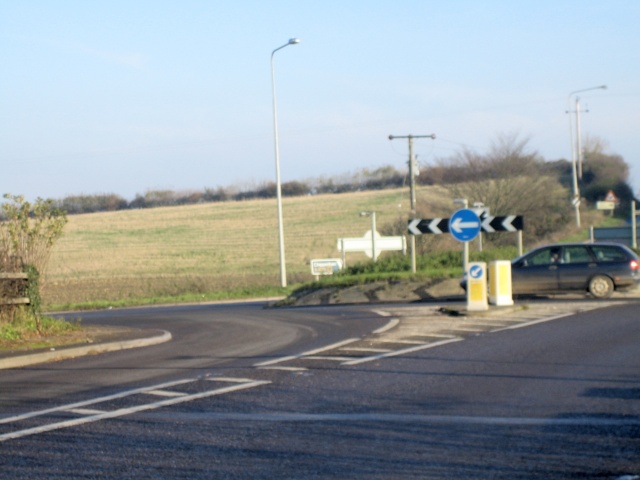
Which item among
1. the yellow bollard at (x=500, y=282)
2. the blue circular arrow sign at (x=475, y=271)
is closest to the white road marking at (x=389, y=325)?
the blue circular arrow sign at (x=475, y=271)

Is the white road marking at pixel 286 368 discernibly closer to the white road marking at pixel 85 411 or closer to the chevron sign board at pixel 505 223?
the white road marking at pixel 85 411

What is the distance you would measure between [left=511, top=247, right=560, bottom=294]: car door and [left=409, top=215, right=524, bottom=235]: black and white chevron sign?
1.22 meters

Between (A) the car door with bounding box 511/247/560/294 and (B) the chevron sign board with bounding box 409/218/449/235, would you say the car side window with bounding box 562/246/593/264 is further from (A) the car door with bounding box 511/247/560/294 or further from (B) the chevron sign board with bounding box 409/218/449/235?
(B) the chevron sign board with bounding box 409/218/449/235

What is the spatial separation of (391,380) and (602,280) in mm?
13415

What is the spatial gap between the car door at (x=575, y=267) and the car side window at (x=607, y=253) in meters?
0.16

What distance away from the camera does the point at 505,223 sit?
865 inches

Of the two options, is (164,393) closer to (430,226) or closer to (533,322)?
(533,322)

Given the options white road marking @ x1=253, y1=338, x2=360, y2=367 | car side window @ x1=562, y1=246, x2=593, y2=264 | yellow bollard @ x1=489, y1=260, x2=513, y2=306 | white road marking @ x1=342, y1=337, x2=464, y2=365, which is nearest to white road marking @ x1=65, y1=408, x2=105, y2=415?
white road marking @ x1=253, y1=338, x2=360, y2=367

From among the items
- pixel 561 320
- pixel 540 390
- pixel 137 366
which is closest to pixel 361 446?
pixel 540 390

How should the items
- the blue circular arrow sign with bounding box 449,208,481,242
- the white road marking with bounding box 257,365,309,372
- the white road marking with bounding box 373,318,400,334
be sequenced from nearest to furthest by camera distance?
1. the white road marking with bounding box 257,365,309,372
2. the white road marking with bounding box 373,318,400,334
3. the blue circular arrow sign with bounding box 449,208,481,242

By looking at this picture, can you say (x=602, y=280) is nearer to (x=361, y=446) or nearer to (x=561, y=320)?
(x=561, y=320)

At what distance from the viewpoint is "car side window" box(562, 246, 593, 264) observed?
2277 cm

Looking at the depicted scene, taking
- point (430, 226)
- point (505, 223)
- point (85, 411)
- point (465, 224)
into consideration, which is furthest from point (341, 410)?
point (430, 226)

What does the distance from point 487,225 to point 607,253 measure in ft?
10.6
